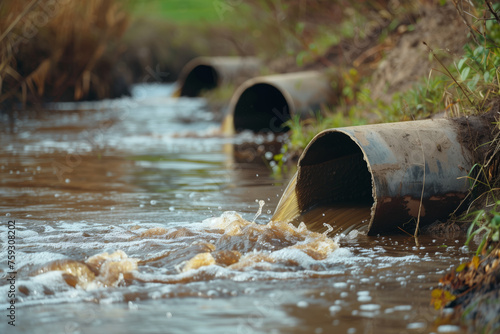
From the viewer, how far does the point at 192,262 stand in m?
3.59

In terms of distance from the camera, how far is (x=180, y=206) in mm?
5293

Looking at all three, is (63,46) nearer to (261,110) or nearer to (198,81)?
(261,110)

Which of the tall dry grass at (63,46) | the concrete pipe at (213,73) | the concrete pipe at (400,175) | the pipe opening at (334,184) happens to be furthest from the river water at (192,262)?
the concrete pipe at (213,73)

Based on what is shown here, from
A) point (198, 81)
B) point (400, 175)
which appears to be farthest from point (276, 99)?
point (198, 81)

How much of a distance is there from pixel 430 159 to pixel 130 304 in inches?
87.9

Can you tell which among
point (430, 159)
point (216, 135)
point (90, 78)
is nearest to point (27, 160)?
point (216, 135)

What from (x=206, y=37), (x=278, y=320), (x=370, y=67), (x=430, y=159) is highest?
(x=206, y=37)

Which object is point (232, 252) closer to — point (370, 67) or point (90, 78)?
point (370, 67)

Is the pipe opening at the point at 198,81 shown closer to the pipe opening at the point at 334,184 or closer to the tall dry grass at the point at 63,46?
the tall dry grass at the point at 63,46

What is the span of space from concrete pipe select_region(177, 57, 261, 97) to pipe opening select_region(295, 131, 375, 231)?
9.35 metres

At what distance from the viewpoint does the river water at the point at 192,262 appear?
9.41ft

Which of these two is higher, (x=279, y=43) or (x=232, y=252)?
(x=279, y=43)

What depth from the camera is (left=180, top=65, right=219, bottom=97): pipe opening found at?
18.6m

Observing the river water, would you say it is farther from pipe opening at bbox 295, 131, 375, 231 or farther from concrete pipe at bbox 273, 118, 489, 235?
pipe opening at bbox 295, 131, 375, 231
